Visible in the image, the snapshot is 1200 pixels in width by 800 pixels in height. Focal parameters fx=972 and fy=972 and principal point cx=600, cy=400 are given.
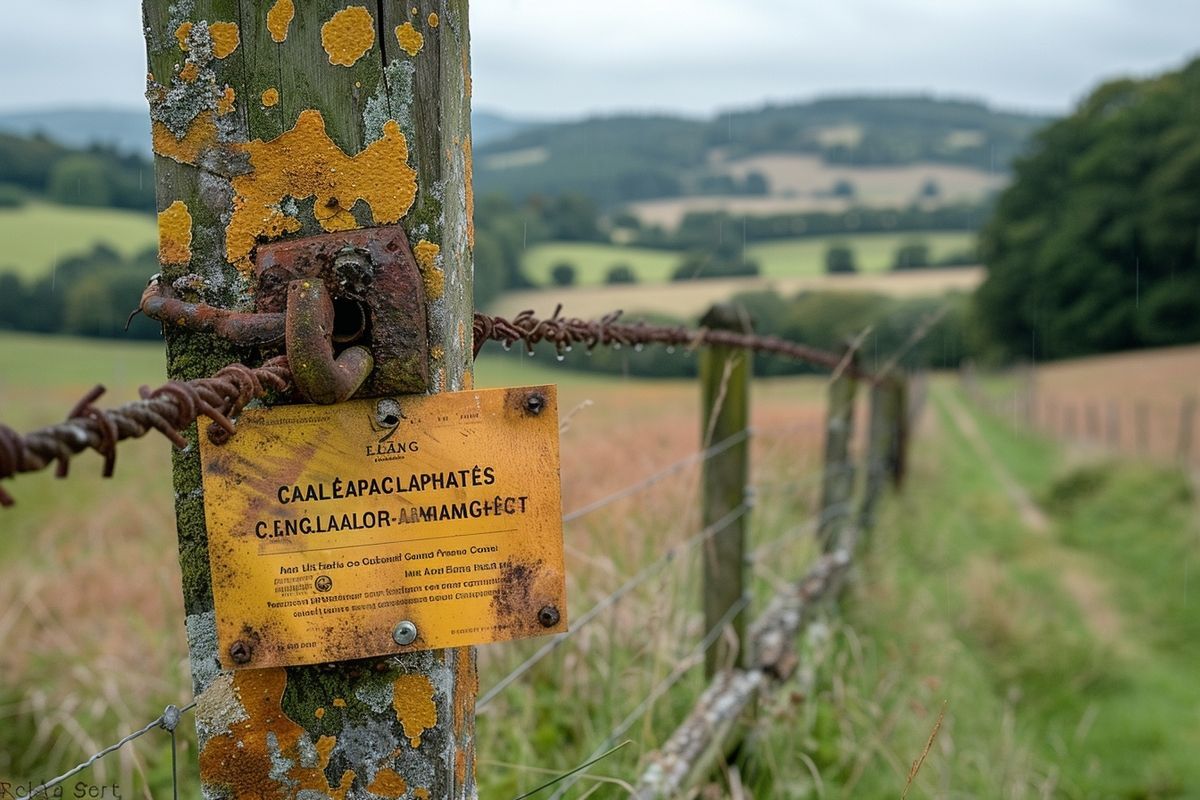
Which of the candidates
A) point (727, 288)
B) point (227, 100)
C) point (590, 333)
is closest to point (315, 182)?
point (227, 100)

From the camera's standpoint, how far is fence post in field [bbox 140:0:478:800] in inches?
44.4

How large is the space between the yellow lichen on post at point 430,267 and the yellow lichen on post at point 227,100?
0.87ft

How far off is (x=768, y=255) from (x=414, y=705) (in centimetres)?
4813

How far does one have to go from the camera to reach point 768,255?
157 ft

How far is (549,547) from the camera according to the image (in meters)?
1.25

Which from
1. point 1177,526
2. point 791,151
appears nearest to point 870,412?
point 1177,526

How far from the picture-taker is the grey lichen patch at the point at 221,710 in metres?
1.21

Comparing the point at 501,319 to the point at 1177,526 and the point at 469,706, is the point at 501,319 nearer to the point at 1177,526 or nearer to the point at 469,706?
the point at 469,706

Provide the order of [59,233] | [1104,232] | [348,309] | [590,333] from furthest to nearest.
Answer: [1104,232], [59,233], [590,333], [348,309]

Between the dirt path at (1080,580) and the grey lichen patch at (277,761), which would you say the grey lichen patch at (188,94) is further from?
the dirt path at (1080,580)

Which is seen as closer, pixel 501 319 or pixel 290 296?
pixel 290 296

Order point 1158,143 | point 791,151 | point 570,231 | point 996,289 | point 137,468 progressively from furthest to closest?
1. point 791,151
2. point 996,289
3. point 1158,143
4. point 570,231
5. point 137,468

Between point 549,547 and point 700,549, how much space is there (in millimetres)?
1974

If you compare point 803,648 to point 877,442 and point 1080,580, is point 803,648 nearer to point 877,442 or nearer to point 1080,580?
point 877,442
